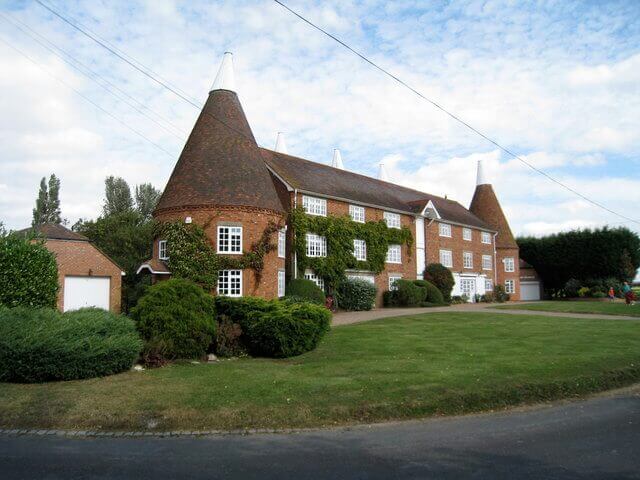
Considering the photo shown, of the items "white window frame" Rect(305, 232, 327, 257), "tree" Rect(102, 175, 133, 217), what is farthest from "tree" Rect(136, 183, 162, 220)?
"white window frame" Rect(305, 232, 327, 257)

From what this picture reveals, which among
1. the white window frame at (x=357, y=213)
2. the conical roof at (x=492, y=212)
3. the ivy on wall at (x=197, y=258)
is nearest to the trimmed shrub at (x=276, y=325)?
the ivy on wall at (x=197, y=258)

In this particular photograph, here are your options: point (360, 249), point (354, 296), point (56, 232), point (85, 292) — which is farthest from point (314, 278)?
point (56, 232)

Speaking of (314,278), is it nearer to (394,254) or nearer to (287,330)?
(394,254)

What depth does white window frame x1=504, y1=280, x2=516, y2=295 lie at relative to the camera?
50884mm

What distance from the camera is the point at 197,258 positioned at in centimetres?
2530

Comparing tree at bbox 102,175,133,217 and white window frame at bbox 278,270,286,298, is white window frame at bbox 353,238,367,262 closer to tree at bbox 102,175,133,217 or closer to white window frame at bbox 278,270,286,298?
white window frame at bbox 278,270,286,298

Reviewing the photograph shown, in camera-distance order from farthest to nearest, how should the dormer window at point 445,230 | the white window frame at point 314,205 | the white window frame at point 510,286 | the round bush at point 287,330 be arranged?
the white window frame at point 510,286, the dormer window at point 445,230, the white window frame at point 314,205, the round bush at point 287,330

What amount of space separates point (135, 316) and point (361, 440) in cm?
917

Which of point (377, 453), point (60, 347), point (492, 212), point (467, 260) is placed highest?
point (492, 212)

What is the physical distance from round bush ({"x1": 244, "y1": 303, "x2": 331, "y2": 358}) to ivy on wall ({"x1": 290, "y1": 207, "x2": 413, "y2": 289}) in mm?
15289

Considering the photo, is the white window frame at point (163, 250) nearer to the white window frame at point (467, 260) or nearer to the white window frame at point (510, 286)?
the white window frame at point (467, 260)

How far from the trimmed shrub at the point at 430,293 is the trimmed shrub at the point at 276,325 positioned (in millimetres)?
22860

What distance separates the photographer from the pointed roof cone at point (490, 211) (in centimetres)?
5147

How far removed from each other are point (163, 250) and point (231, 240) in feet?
12.1
